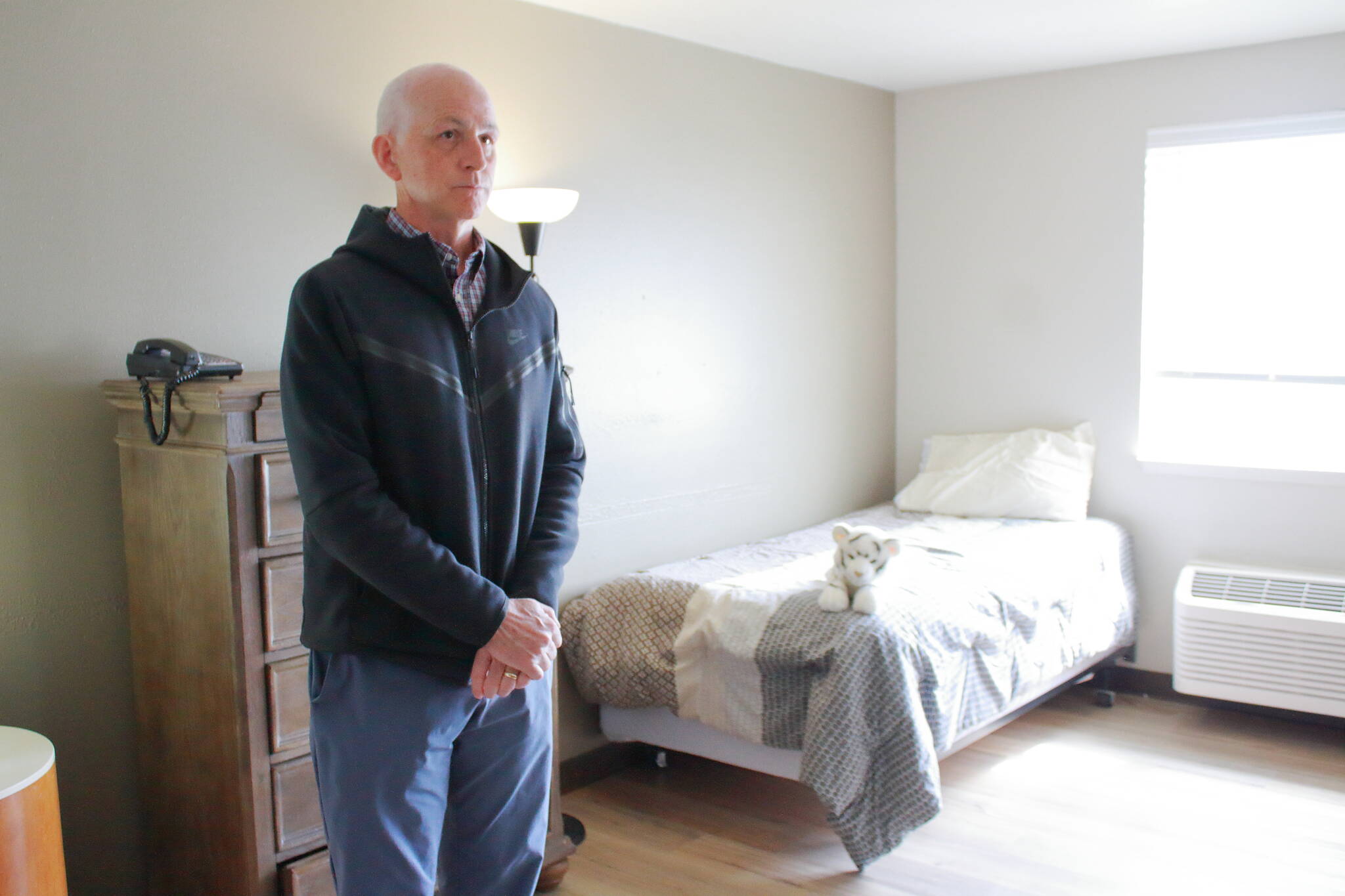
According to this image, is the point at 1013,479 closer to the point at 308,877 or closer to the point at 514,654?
the point at 308,877

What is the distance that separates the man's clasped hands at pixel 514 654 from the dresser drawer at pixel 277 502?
792 mm

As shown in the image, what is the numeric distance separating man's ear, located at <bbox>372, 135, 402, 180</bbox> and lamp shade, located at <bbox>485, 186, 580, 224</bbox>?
127 centimetres

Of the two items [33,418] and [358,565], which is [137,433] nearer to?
[33,418]

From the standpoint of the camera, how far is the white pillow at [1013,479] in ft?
12.6

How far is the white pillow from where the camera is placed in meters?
3.86

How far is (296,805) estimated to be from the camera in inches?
82.0

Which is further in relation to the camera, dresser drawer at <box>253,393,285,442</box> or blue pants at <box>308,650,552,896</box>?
dresser drawer at <box>253,393,285,442</box>

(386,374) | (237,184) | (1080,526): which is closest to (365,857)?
(386,374)

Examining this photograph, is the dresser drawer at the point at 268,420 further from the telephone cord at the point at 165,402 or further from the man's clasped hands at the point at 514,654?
the man's clasped hands at the point at 514,654

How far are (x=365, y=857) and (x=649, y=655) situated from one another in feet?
5.32

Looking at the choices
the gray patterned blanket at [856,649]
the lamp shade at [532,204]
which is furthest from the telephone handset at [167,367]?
the gray patterned blanket at [856,649]

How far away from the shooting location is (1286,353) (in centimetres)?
368

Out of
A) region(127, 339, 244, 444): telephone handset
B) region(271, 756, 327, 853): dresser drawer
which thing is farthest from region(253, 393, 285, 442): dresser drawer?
region(271, 756, 327, 853): dresser drawer

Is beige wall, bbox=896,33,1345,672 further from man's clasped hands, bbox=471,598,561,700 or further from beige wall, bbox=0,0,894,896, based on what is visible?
man's clasped hands, bbox=471,598,561,700
